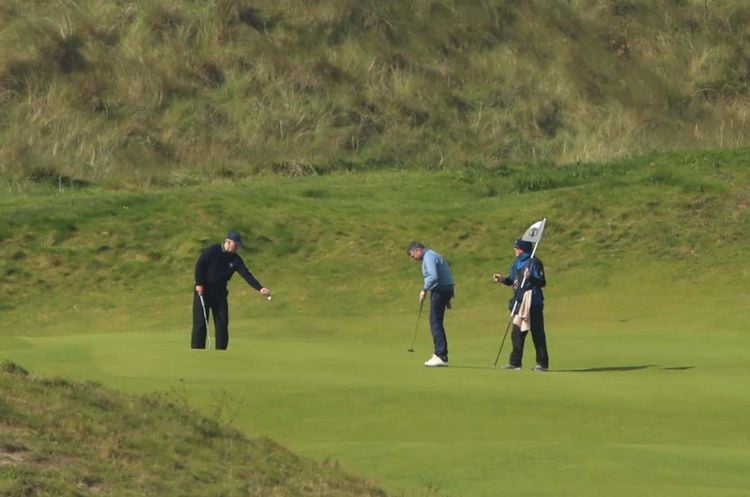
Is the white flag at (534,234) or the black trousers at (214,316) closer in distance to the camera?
the white flag at (534,234)

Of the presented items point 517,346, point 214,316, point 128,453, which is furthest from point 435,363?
point 128,453

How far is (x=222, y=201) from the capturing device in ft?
131

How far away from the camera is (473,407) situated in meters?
17.1

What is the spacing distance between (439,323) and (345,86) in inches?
1165

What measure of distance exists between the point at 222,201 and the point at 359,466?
25.7 m

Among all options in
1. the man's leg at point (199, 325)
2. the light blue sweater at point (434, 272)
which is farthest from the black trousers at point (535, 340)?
the man's leg at point (199, 325)

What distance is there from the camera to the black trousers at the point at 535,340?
21.2 metres

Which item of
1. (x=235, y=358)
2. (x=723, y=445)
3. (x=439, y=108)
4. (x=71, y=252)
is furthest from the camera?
(x=439, y=108)

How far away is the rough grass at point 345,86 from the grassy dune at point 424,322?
3221mm

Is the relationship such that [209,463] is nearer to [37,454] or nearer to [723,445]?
[37,454]

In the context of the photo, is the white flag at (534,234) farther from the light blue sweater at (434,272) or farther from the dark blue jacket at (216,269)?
the dark blue jacket at (216,269)

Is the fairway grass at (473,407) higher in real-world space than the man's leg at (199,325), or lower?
lower

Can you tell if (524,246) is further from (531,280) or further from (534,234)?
(531,280)

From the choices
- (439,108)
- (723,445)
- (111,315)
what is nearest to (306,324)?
(111,315)
